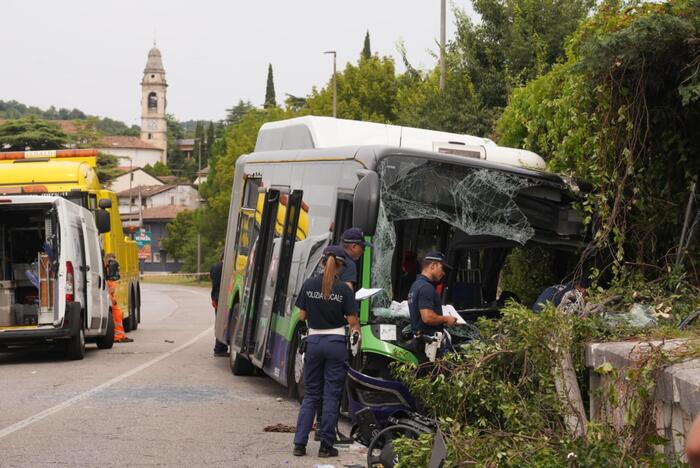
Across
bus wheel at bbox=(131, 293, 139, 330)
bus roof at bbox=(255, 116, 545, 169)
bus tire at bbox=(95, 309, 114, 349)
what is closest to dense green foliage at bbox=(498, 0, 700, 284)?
bus roof at bbox=(255, 116, 545, 169)

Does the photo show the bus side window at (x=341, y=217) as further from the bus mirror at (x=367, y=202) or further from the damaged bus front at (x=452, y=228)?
the bus mirror at (x=367, y=202)

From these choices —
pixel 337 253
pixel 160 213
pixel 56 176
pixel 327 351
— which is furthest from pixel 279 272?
pixel 160 213

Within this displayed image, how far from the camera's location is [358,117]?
55062mm

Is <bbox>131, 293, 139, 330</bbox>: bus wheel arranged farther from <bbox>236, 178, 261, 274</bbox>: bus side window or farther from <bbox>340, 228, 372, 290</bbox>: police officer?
<bbox>340, 228, 372, 290</bbox>: police officer

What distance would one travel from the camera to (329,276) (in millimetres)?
9328

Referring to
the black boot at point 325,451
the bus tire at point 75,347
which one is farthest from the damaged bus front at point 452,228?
the bus tire at point 75,347

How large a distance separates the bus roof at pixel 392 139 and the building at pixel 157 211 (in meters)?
109

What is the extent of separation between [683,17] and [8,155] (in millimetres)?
14729

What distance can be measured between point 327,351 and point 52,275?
9.51 m

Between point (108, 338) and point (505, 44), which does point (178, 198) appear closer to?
point (505, 44)

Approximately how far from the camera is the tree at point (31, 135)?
262ft

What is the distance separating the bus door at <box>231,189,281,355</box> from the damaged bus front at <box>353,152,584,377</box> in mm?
2813

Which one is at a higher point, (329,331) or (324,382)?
(329,331)

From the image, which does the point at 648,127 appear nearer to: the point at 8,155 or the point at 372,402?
the point at 372,402
